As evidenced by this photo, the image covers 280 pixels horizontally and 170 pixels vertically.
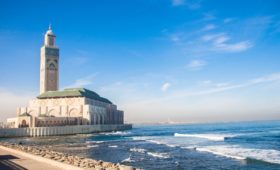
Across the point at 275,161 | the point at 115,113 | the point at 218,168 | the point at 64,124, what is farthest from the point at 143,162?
the point at 115,113

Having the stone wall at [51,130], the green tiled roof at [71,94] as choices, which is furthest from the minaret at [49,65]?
the stone wall at [51,130]

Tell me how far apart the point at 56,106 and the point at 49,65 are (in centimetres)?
3134

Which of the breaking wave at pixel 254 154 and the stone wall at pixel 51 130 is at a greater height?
the stone wall at pixel 51 130

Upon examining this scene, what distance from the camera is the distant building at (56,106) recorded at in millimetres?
110188

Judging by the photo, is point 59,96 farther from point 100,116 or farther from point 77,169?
point 77,169

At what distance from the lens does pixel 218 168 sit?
1130 inches

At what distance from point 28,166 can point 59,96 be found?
117327 mm

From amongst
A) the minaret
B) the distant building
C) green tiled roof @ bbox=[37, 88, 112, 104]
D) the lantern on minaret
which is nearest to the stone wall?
the distant building

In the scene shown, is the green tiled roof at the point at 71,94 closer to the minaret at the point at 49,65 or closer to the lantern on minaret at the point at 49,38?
the minaret at the point at 49,65

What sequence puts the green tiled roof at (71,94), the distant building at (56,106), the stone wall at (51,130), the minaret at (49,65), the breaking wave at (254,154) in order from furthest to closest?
the minaret at (49,65) < the green tiled roof at (71,94) < the distant building at (56,106) < the stone wall at (51,130) < the breaking wave at (254,154)

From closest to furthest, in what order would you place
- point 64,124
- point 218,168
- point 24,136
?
point 218,168
point 24,136
point 64,124

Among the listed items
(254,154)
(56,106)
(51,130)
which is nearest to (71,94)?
(56,106)

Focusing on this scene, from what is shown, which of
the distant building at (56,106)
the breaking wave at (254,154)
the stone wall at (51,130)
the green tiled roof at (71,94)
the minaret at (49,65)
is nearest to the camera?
the breaking wave at (254,154)

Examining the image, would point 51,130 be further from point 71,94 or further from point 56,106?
point 71,94
